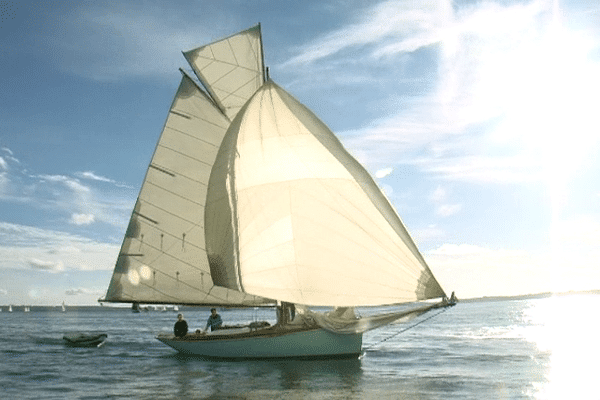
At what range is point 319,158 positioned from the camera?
25.9 metres

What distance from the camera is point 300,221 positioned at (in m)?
25.2

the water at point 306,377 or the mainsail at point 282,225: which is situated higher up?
the mainsail at point 282,225

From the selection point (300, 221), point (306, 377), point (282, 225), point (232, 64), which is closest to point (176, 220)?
point (282, 225)

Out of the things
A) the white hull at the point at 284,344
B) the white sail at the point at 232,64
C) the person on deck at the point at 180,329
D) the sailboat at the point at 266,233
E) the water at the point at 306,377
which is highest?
the white sail at the point at 232,64

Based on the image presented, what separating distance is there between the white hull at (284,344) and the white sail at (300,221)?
3.99m

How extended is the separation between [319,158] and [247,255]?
212 inches

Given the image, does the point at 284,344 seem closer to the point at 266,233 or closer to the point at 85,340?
the point at 266,233

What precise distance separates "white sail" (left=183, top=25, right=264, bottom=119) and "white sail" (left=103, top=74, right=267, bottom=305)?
50.4 inches

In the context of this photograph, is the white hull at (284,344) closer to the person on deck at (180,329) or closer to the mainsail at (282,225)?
the mainsail at (282,225)

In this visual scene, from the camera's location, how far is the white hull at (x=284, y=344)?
2764 centimetres

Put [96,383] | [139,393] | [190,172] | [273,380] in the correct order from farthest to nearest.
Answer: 1. [190,172]
2. [96,383]
3. [273,380]
4. [139,393]

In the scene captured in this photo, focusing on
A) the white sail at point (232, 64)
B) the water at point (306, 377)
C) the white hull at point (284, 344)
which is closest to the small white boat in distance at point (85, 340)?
the water at point (306, 377)

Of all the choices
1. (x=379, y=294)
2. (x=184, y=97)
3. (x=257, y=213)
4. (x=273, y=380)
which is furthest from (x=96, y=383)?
(x=184, y=97)

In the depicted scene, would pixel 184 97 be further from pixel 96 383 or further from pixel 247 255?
pixel 96 383
